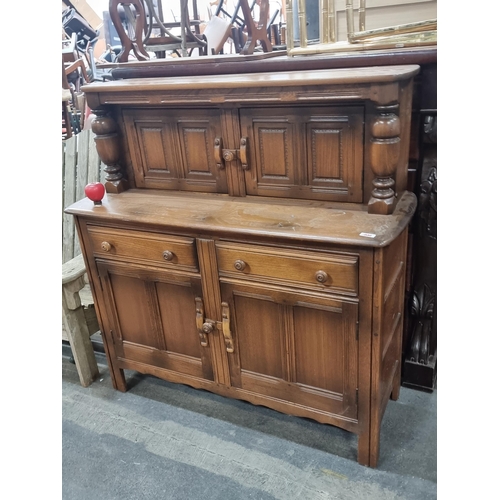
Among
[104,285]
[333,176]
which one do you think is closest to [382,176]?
[333,176]

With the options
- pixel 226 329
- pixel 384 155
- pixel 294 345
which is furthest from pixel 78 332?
pixel 384 155

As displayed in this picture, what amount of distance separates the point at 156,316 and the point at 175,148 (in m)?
0.72

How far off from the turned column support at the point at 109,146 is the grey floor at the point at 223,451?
1010mm

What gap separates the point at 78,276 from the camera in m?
2.15

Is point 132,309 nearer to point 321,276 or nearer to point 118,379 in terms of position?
point 118,379

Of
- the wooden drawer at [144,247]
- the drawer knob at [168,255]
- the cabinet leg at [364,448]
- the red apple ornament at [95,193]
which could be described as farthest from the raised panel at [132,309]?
the cabinet leg at [364,448]

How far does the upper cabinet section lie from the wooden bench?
50 cm

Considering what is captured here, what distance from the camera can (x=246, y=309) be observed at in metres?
1.74

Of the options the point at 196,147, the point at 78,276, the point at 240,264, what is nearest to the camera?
the point at 240,264

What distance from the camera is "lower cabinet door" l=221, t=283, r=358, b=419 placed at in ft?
5.23

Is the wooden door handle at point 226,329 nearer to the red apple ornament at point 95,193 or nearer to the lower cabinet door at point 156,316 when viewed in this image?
the lower cabinet door at point 156,316

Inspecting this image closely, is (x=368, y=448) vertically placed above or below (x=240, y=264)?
below

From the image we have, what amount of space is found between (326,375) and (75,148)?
1.90m

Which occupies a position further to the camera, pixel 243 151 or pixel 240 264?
pixel 243 151
